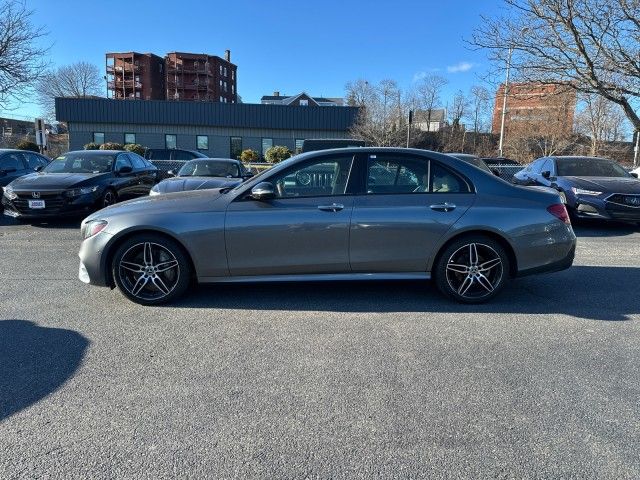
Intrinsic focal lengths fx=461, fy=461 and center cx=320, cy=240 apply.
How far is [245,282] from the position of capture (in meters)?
4.65

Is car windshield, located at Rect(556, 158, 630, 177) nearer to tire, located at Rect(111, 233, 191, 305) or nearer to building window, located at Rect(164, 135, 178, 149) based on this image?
tire, located at Rect(111, 233, 191, 305)

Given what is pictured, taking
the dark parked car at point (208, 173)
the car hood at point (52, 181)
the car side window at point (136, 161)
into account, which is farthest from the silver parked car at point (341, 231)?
the car side window at point (136, 161)

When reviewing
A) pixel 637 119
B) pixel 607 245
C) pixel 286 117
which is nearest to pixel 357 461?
pixel 607 245

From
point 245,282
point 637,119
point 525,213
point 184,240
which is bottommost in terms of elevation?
point 245,282

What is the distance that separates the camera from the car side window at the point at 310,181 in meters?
4.65

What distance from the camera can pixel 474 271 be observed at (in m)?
4.73

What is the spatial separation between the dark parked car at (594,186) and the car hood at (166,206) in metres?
7.85

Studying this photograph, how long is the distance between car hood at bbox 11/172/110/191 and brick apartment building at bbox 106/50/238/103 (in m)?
73.0

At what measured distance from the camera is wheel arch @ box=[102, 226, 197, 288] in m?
4.50

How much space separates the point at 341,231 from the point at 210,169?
274 inches

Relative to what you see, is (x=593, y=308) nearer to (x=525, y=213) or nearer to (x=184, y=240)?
(x=525, y=213)

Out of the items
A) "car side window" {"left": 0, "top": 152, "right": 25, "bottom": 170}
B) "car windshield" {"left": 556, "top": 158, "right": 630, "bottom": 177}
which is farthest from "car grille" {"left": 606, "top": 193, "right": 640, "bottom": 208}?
"car side window" {"left": 0, "top": 152, "right": 25, "bottom": 170}

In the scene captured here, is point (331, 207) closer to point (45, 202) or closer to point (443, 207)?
point (443, 207)

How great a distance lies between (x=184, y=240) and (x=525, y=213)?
3435 millimetres
